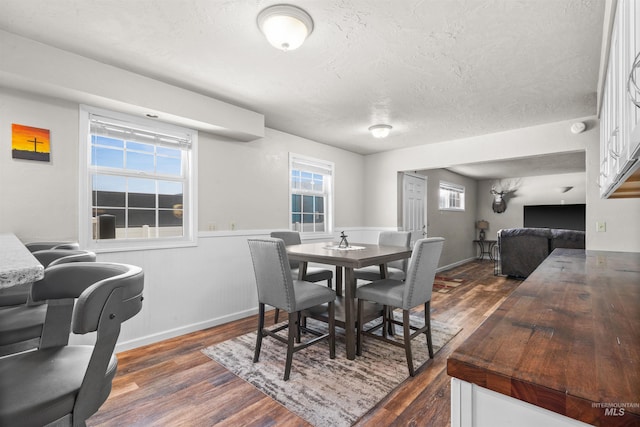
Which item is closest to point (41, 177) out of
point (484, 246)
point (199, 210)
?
point (199, 210)

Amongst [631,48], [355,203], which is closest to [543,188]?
[355,203]

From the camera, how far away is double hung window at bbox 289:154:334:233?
4387 mm

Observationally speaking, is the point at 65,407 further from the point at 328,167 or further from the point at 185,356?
the point at 328,167

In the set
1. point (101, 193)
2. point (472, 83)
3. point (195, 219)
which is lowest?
point (195, 219)

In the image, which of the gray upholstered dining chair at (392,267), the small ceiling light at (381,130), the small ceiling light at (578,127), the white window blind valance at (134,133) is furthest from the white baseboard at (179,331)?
the small ceiling light at (578,127)

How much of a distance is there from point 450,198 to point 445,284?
2847 millimetres

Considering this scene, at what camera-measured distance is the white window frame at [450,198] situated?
6937 millimetres

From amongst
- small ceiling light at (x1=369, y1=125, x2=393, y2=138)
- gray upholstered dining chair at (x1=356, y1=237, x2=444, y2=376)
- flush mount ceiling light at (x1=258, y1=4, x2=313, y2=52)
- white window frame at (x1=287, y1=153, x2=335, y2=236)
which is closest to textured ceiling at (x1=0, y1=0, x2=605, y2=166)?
flush mount ceiling light at (x1=258, y1=4, x2=313, y2=52)

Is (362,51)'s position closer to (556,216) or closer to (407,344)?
(407,344)

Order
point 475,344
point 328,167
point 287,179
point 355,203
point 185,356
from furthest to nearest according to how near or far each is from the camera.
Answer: point 355,203 → point 328,167 → point 287,179 → point 185,356 → point 475,344

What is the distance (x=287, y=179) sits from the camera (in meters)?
4.18

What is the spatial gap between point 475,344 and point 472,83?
2.61 m

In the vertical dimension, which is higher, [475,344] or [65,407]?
[475,344]

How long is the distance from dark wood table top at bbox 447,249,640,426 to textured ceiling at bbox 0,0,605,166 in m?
1.62
